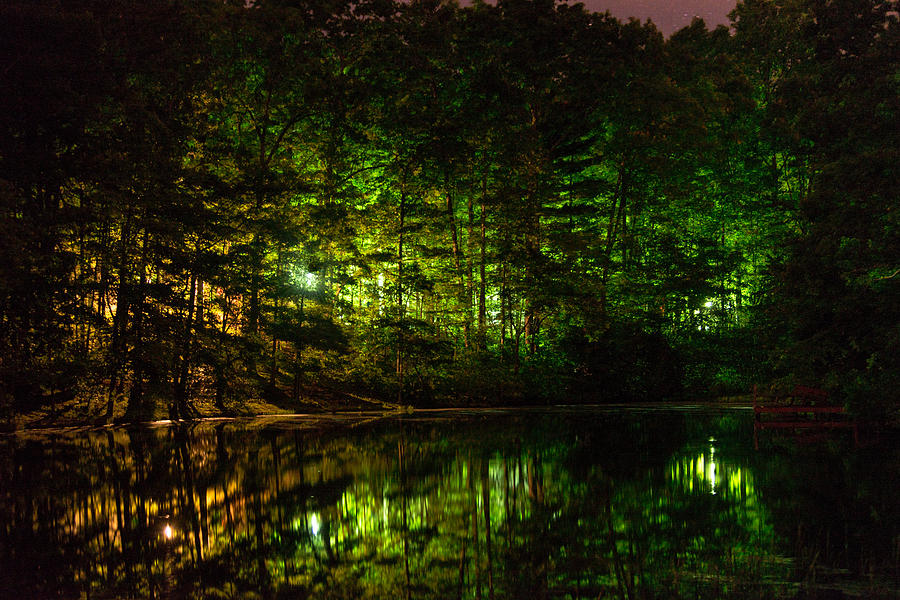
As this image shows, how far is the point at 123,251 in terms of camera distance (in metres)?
25.7

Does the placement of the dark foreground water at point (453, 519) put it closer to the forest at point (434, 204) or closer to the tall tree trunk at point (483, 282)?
the forest at point (434, 204)

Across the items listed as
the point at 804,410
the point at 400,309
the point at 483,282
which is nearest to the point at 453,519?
the point at 804,410

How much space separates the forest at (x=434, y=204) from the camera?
19.1m

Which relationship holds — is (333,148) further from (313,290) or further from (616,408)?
(616,408)

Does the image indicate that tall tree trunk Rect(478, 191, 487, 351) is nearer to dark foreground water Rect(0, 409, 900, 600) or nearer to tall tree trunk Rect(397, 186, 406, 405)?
tall tree trunk Rect(397, 186, 406, 405)

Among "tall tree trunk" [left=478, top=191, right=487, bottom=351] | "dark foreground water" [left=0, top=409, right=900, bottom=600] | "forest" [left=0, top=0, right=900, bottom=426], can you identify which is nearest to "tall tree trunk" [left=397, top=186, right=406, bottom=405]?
"forest" [left=0, top=0, right=900, bottom=426]

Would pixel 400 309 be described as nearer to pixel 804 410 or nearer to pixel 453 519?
pixel 804 410

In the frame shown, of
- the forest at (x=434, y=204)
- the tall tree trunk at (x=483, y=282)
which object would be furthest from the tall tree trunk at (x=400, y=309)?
the tall tree trunk at (x=483, y=282)

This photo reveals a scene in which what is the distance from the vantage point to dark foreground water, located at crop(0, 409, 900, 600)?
331 inches

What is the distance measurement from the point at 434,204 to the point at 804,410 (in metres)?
17.9

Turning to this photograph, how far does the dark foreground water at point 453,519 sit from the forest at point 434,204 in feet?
15.1

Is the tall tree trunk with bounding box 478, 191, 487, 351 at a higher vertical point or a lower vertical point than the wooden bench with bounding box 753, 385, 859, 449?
higher

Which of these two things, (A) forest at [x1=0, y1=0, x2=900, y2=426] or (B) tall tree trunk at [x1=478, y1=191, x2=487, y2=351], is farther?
(B) tall tree trunk at [x1=478, y1=191, x2=487, y2=351]

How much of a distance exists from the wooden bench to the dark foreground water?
157 cm
